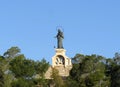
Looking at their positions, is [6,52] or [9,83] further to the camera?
[6,52]

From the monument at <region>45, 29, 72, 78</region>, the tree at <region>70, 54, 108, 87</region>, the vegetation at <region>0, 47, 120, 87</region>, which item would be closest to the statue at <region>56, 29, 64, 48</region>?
the monument at <region>45, 29, 72, 78</region>

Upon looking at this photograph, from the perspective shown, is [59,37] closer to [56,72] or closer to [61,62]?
[61,62]

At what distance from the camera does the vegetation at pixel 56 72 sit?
282ft

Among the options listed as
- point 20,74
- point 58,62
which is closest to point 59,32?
point 58,62

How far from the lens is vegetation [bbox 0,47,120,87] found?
85812mm

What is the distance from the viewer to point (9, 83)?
85.5 meters

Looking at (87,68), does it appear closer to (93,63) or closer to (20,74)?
(93,63)

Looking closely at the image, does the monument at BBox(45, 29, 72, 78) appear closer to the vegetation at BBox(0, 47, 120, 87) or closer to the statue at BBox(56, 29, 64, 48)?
the statue at BBox(56, 29, 64, 48)

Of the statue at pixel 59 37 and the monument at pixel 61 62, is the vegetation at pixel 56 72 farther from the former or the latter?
the statue at pixel 59 37

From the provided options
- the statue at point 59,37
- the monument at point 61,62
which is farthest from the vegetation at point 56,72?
the statue at point 59,37

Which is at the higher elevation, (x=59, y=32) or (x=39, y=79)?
(x=59, y=32)

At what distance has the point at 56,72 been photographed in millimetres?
90250

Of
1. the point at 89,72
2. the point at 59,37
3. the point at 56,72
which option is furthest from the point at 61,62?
the point at 89,72

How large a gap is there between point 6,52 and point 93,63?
11770 millimetres
